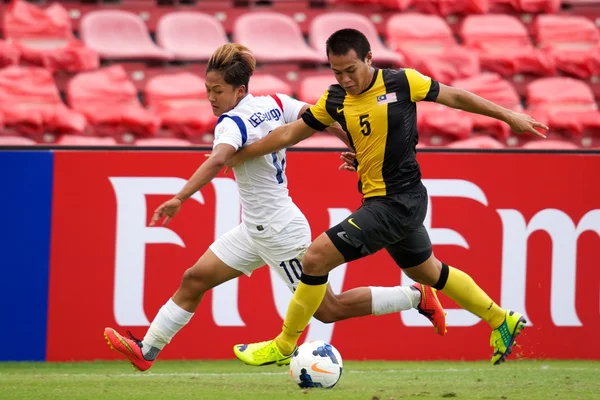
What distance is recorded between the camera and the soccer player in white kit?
17.7 feet

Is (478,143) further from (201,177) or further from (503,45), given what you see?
(201,177)

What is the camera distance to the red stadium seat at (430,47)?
33.2ft

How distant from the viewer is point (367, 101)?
5105 millimetres

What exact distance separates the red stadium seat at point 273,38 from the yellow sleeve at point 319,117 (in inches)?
189

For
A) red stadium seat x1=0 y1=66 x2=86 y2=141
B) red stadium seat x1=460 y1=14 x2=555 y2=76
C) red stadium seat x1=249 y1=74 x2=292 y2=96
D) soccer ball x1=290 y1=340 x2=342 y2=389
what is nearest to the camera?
soccer ball x1=290 y1=340 x2=342 y2=389

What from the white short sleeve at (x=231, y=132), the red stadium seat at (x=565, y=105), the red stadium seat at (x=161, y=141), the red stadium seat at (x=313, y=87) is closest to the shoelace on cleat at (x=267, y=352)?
the white short sleeve at (x=231, y=132)

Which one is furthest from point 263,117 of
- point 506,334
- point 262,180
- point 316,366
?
point 506,334

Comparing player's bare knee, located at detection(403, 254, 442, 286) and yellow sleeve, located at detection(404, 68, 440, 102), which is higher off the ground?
yellow sleeve, located at detection(404, 68, 440, 102)

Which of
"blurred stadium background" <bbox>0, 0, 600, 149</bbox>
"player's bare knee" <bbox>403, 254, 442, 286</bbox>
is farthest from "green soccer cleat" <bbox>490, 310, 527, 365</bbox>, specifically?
"blurred stadium background" <bbox>0, 0, 600, 149</bbox>

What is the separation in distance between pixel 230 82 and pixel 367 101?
836mm

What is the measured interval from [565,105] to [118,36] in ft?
15.7

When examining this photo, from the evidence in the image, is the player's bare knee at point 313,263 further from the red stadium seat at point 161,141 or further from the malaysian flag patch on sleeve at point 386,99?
the red stadium seat at point 161,141

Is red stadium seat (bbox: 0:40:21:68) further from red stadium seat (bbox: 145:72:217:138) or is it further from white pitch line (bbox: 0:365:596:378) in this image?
white pitch line (bbox: 0:365:596:378)

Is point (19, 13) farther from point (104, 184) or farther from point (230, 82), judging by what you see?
point (230, 82)
